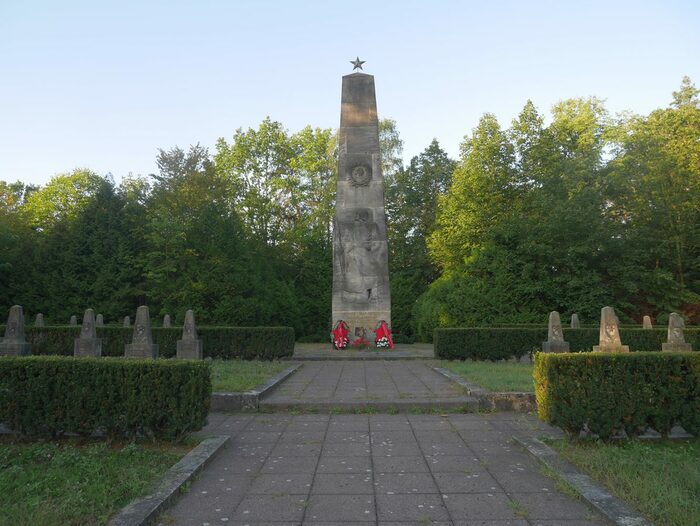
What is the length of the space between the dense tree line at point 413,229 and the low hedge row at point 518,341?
894cm

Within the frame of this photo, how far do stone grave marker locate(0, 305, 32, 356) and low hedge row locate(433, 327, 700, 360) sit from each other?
11.7 meters

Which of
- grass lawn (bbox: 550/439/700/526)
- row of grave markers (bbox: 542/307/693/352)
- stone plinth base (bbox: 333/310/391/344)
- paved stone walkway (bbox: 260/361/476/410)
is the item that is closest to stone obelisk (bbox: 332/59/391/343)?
stone plinth base (bbox: 333/310/391/344)

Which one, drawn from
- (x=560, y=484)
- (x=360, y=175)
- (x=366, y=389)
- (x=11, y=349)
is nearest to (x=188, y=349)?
(x=11, y=349)

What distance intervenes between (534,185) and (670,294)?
980cm

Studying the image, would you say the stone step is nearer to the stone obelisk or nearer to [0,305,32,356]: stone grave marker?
[0,305,32,356]: stone grave marker

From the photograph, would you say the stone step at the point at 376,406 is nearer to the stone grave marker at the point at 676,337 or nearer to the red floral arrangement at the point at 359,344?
the stone grave marker at the point at 676,337

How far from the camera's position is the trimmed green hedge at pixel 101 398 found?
5977 millimetres

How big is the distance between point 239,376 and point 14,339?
6.23 m

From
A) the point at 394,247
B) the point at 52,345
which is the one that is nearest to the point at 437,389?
the point at 52,345

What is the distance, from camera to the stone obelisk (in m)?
22.2

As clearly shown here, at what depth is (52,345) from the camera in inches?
671

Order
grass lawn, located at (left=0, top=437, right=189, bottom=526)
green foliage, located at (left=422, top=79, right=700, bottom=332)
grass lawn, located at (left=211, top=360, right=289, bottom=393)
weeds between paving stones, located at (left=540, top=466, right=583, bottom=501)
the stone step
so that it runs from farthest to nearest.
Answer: green foliage, located at (left=422, top=79, right=700, bottom=332) < grass lawn, located at (left=211, top=360, right=289, bottom=393) < the stone step < weeds between paving stones, located at (left=540, top=466, right=583, bottom=501) < grass lawn, located at (left=0, top=437, right=189, bottom=526)

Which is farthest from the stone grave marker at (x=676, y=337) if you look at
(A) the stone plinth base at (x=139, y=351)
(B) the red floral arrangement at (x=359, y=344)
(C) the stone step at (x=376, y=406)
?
(A) the stone plinth base at (x=139, y=351)

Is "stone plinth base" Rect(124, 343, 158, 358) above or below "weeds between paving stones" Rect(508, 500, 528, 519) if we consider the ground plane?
above
